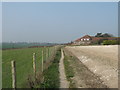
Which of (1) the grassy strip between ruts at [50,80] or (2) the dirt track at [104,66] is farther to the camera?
(2) the dirt track at [104,66]

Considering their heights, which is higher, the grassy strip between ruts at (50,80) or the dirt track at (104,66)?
the grassy strip between ruts at (50,80)

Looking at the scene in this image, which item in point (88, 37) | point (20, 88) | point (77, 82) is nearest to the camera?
point (20, 88)

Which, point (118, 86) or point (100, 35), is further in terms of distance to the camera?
point (100, 35)

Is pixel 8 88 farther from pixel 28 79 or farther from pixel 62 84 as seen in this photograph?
Result: pixel 62 84

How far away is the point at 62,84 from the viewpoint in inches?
435

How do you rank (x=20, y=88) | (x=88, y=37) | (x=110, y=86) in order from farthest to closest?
(x=88, y=37) < (x=110, y=86) < (x=20, y=88)

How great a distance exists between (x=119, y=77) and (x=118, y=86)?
2.37 metres

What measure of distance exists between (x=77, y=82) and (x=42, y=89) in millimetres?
2825

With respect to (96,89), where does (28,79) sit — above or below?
above

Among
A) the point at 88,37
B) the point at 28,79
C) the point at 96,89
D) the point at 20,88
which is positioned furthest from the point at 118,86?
the point at 88,37

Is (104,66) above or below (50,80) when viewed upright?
below

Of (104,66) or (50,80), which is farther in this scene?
(104,66)

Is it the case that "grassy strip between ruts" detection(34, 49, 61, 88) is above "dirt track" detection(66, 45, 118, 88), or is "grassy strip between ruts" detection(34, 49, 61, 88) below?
above

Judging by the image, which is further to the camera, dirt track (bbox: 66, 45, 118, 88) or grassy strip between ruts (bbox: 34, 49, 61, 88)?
dirt track (bbox: 66, 45, 118, 88)
